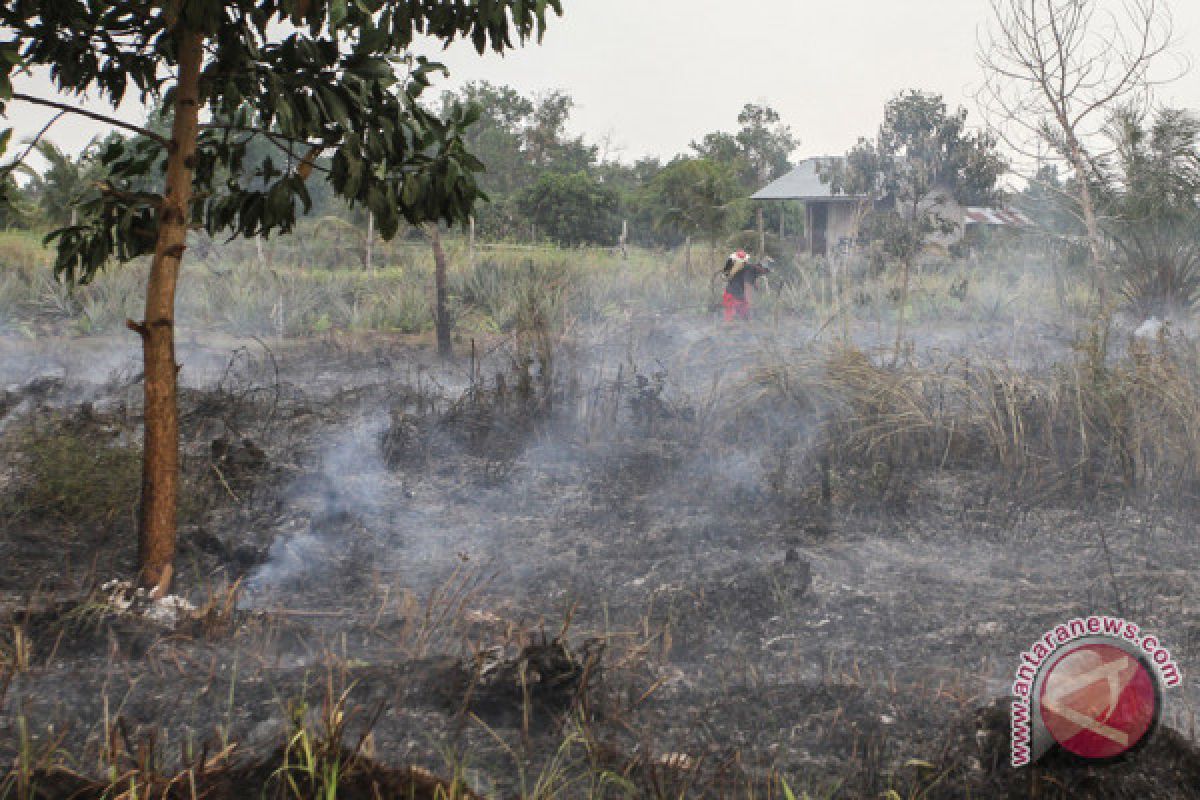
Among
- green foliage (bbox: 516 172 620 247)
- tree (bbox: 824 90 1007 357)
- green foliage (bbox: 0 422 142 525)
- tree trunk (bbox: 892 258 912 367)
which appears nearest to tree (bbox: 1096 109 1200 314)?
tree (bbox: 824 90 1007 357)

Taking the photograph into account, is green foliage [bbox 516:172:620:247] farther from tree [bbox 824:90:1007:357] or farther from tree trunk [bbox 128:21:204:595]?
tree trunk [bbox 128:21:204:595]

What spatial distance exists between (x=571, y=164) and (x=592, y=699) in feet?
102

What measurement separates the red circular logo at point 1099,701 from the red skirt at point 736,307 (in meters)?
8.96

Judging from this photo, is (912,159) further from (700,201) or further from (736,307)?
(700,201)

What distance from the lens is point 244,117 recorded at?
405 cm

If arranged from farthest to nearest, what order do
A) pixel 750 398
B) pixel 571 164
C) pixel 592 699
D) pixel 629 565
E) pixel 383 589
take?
pixel 571 164 → pixel 750 398 → pixel 629 565 → pixel 383 589 → pixel 592 699

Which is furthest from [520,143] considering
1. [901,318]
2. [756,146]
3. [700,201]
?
[901,318]

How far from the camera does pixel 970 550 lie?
481 centimetres

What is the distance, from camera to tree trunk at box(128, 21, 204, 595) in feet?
12.3

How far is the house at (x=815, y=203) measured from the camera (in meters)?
24.1

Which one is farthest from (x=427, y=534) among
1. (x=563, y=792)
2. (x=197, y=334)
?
(x=197, y=334)

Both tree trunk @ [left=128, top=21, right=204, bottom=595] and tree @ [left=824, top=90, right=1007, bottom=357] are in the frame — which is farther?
tree @ [left=824, top=90, right=1007, bottom=357]

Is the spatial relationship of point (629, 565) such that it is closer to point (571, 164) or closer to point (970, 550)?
point (970, 550)

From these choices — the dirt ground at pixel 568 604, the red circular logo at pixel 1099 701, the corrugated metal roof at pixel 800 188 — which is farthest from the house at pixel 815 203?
the red circular logo at pixel 1099 701
